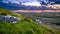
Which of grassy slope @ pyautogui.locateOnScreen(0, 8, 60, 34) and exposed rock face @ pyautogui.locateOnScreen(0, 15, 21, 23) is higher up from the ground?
exposed rock face @ pyautogui.locateOnScreen(0, 15, 21, 23)

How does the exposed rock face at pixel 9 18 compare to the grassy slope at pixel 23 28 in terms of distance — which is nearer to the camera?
the grassy slope at pixel 23 28

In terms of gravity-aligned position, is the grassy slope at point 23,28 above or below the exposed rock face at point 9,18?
below

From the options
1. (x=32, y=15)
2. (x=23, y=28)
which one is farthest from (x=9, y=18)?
(x=32, y=15)

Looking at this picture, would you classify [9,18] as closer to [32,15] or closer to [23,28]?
[23,28]

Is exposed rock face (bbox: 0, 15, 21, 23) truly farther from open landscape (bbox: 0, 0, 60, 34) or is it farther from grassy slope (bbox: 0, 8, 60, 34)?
grassy slope (bbox: 0, 8, 60, 34)

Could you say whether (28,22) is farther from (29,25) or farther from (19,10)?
(19,10)

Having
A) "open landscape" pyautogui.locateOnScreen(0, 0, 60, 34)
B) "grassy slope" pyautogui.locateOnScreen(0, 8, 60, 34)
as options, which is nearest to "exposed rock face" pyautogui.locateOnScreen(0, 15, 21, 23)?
"open landscape" pyautogui.locateOnScreen(0, 0, 60, 34)

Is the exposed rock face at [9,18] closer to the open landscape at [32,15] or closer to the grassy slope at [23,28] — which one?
the open landscape at [32,15]

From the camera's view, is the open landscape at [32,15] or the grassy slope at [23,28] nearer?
the grassy slope at [23,28]

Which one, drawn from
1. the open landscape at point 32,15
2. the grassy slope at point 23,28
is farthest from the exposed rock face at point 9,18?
the grassy slope at point 23,28
